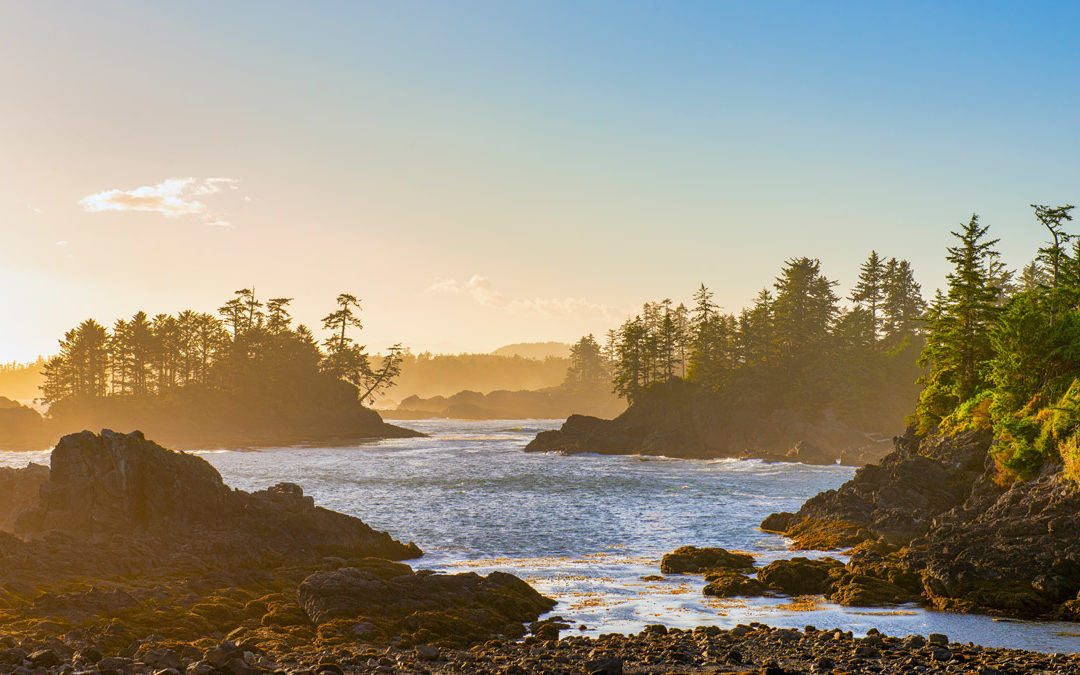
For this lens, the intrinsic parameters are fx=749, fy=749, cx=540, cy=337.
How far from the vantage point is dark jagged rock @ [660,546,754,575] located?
1214 inches

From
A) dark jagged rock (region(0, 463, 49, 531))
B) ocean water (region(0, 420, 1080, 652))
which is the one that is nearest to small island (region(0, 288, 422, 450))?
ocean water (region(0, 420, 1080, 652))

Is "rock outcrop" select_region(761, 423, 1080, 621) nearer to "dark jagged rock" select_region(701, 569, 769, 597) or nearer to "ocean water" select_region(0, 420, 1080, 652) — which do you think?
"ocean water" select_region(0, 420, 1080, 652)

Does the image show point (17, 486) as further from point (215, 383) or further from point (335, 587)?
point (215, 383)

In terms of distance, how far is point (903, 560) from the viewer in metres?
28.1

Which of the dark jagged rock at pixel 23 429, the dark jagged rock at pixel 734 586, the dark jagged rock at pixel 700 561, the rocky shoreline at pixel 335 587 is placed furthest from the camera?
the dark jagged rock at pixel 23 429

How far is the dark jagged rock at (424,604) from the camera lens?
21594 mm

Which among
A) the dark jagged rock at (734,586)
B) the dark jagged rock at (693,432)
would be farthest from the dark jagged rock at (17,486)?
the dark jagged rock at (693,432)

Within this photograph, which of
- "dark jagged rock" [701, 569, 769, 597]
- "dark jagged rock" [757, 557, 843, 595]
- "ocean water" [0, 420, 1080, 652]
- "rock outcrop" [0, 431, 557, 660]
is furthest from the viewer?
"dark jagged rock" [757, 557, 843, 595]

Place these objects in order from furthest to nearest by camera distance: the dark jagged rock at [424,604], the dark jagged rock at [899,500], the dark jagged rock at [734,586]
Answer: the dark jagged rock at [899,500], the dark jagged rock at [734,586], the dark jagged rock at [424,604]

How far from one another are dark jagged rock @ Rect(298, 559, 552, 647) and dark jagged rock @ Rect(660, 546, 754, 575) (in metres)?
7.41

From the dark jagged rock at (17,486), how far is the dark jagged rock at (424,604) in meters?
20.7

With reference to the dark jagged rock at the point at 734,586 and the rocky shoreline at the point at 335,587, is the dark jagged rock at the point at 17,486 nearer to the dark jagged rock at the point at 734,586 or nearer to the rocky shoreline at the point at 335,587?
the rocky shoreline at the point at 335,587

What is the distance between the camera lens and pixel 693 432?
329 feet

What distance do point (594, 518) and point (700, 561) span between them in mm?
14254
